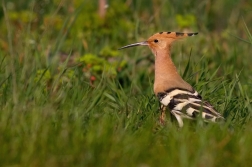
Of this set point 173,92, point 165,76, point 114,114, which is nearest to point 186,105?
point 173,92

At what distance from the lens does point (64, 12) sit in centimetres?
916

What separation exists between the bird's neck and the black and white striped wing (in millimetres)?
80

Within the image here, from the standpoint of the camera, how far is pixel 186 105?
4969 millimetres

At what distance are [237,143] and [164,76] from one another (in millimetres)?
1319

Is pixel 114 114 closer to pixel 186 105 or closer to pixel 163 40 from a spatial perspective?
pixel 186 105

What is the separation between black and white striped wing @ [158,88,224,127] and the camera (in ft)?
15.8

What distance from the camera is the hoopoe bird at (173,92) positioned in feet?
16.0

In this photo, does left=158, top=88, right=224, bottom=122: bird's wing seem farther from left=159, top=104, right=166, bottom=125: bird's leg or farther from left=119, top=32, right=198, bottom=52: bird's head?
left=119, top=32, right=198, bottom=52: bird's head

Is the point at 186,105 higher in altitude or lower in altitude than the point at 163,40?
lower

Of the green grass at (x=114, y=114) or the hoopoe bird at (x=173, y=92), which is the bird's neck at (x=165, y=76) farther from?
the green grass at (x=114, y=114)

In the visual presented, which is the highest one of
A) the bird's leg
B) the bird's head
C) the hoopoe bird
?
the bird's head

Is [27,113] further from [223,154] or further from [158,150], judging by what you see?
[223,154]

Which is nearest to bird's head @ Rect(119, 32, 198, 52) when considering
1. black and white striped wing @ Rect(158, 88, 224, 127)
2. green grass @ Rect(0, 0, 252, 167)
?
green grass @ Rect(0, 0, 252, 167)

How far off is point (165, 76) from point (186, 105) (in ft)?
1.83
